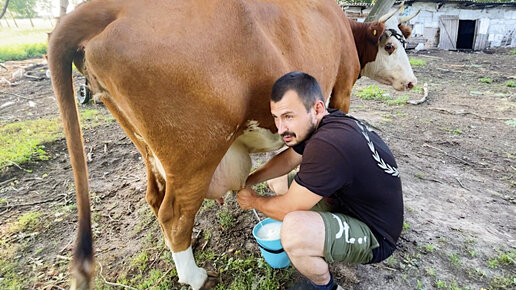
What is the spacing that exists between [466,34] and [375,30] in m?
21.3

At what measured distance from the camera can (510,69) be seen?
10.7 meters

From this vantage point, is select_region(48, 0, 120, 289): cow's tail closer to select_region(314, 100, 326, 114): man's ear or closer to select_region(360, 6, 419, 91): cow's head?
select_region(314, 100, 326, 114): man's ear

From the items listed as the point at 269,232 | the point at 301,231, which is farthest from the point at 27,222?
the point at 301,231

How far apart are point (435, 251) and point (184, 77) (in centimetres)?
246

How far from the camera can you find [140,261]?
2.63 meters

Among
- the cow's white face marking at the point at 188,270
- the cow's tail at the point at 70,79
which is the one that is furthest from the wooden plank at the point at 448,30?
the cow's tail at the point at 70,79

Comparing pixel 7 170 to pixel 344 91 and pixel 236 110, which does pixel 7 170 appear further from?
pixel 344 91

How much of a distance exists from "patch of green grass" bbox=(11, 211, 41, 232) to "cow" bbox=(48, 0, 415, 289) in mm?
1778

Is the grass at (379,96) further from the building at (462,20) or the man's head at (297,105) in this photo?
the building at (462,20)

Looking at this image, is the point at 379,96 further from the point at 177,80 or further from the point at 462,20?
the point at 462,20

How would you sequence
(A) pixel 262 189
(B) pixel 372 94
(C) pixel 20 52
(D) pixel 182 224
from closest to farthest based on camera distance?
1. (D) pixel 182 224
2. (A) pixel 262 189
3. (B) pixel 372 94
4. (C) pixel 20 52

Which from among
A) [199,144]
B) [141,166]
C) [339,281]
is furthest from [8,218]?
[339,281]

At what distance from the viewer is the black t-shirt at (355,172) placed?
173 cm

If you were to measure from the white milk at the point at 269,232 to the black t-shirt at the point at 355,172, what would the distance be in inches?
→ 25.2
